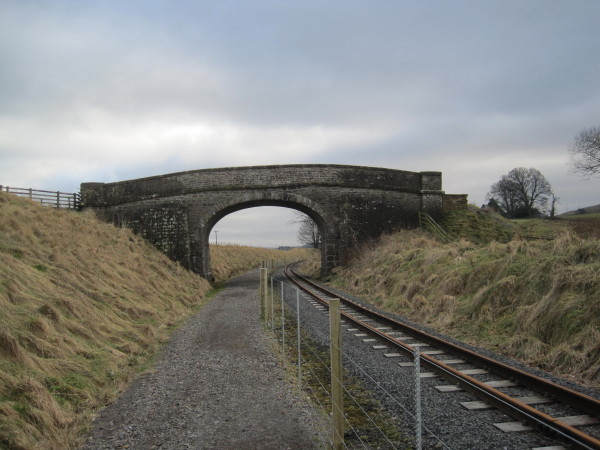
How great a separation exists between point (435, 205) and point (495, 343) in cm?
1723

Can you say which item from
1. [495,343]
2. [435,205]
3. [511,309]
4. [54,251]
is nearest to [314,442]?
[495,343]

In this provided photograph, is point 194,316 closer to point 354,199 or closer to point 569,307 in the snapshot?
point 569,307

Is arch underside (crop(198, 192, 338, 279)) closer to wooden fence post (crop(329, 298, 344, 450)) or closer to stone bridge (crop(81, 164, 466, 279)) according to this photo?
stone bridge (crop(81, 164, 466, 279))

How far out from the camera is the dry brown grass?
6027mm

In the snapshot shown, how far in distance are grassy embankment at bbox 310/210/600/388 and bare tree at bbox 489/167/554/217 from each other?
1647 inches

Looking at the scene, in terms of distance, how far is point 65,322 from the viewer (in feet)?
23.1

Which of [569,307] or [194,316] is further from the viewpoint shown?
[194,316]

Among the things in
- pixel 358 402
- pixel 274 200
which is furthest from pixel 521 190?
pixel 358 402

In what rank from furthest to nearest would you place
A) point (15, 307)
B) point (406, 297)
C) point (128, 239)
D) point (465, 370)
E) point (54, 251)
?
point (128, 239)
point (406, 297)
point (54, 251)
point (15, 307)
point (465, 370)

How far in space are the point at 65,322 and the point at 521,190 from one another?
5444cm

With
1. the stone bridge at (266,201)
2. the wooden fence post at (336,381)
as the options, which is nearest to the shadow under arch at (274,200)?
the stone bridge at (266,201)

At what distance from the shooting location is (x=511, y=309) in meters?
8.16

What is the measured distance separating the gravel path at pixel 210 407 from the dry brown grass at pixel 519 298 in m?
3.83

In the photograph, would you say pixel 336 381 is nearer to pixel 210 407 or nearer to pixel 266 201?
pixel 210 407
